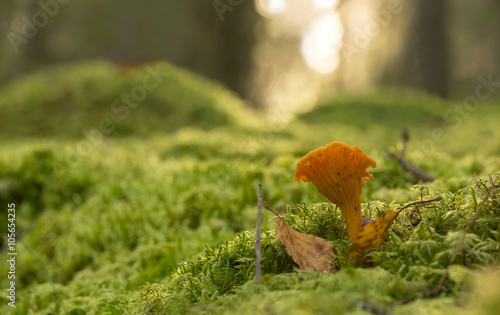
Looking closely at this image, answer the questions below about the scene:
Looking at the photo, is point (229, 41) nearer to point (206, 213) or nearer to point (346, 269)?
point (206, 213)

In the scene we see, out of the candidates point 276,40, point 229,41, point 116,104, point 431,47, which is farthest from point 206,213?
point 276,40

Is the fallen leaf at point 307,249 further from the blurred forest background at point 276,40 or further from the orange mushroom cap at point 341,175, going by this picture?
the blurred forest background at point 276,40

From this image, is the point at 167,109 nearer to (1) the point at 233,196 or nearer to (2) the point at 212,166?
(2) the point at 212,166

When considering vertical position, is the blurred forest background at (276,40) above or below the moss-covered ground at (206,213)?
above

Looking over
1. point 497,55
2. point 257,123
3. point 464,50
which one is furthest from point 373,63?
point 257,123

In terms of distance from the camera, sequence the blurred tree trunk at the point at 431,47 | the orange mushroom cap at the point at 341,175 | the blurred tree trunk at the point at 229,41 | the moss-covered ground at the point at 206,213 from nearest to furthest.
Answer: the moss-covered ground at the point at 206,213
the orange mushroom cap at the point at 341,175
the blurred tree trunk at the point at 229,41
the blurred tree trunk at the point at 431,47

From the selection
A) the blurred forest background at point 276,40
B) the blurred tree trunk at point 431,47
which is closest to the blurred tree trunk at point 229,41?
the blurred forest background at point 276,40
